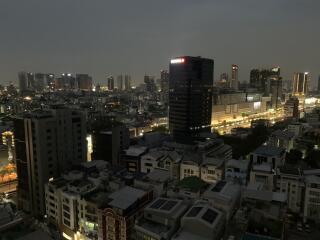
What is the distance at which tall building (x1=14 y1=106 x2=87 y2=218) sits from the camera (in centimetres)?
2523

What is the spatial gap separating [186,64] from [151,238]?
3668 centimetres

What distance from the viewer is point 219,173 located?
27.2m

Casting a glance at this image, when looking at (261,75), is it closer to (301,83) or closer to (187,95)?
(301,83)

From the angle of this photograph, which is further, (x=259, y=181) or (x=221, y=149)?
(x=221, y=149)

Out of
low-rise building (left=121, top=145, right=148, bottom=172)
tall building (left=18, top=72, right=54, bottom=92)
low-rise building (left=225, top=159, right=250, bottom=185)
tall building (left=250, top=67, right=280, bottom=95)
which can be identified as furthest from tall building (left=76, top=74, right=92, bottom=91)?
low-rise building (left=225, top=159, right=250, bottom=185)

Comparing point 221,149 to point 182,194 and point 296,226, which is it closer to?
point 296,226

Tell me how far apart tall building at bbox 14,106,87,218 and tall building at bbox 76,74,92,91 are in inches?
5894

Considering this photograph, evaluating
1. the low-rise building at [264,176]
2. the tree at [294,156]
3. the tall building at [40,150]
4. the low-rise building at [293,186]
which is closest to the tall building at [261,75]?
the tree at [294,156]

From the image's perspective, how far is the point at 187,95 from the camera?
1890 inches

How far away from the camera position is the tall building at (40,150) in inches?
993

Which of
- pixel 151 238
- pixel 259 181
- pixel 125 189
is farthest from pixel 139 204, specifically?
pixel 259 181

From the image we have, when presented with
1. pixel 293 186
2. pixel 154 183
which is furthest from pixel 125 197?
pixel 293 186

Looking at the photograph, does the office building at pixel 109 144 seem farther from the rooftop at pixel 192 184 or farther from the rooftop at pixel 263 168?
the rooftop at pixel 263 168

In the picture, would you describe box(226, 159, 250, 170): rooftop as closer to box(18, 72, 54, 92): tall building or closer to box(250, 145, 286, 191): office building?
box(250, 145, 286, 191): office building
